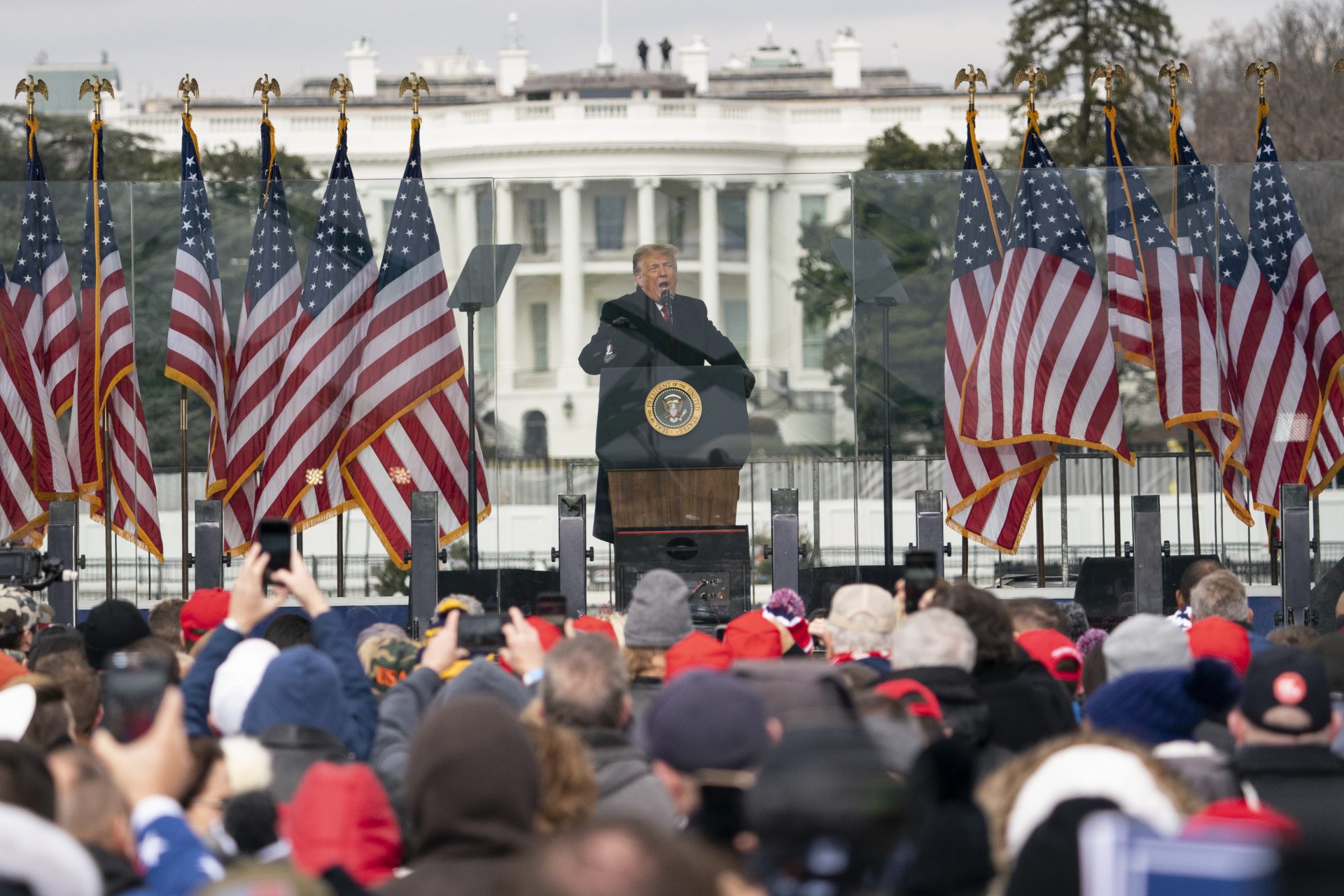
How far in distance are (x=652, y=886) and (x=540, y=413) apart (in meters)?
10.9

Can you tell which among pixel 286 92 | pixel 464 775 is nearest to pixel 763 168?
pixel 464 775

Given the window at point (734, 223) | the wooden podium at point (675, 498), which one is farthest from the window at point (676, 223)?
the wooden podium at point (675, 498)

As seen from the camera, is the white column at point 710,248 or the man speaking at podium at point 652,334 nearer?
the man speaking at podium at point 652,334

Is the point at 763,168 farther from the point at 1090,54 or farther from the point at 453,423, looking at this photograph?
the point at 1090,54

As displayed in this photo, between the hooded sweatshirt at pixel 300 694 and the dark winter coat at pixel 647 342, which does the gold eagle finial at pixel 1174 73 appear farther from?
the hooded sweatshirt at pixel 300 694

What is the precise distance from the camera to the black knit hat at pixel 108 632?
22.8 feet

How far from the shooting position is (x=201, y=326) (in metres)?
12.8

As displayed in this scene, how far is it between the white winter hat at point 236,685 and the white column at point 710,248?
26.5 ft

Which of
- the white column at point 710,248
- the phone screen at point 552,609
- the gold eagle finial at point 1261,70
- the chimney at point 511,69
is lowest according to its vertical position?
the phone screen at point 552,609

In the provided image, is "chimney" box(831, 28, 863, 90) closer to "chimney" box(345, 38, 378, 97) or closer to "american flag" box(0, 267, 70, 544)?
"chimney" box(345, 38, 378, 97)

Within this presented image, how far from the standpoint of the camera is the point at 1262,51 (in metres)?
42.4

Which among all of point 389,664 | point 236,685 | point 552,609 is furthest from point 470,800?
point 552,609

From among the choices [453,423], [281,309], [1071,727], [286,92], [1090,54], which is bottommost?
[1071,727]

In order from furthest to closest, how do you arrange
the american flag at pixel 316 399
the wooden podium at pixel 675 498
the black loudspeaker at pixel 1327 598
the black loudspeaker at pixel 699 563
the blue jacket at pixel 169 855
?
the american flag at pixel 316 399 → the wooden podium at pixel 675 498 → the black loudspeaker at pixel 699 563 → the black loudspeaker at pixel 1327 598 → the blue jacket at pixel 169 855
